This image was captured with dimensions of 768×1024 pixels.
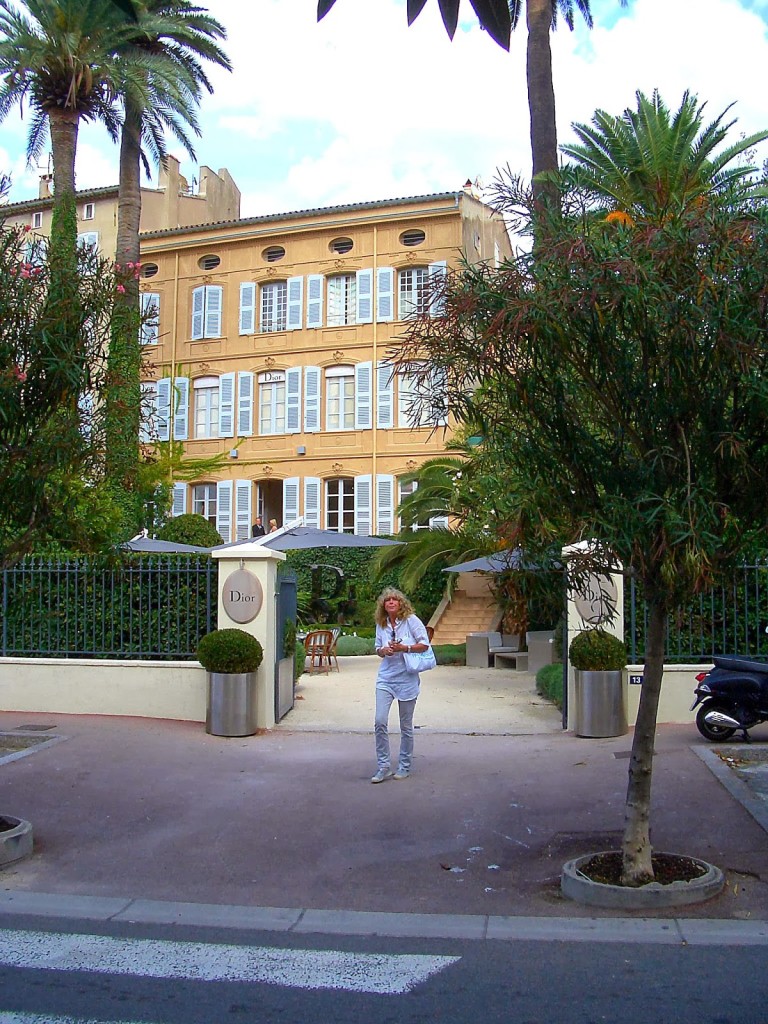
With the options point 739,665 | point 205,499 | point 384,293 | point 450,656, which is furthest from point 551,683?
point 205,499

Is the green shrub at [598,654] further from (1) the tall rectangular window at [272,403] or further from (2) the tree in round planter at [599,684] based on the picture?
(1) the tall rectangular window at [272,403]

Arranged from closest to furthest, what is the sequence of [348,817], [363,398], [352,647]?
[348,817], [352,647], [363,398]

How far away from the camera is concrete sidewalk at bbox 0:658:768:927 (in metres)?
6.43

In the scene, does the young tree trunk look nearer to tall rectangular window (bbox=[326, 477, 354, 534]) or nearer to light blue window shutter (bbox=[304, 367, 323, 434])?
tall rectangular window (bbox=[326, 477, 354, 534])

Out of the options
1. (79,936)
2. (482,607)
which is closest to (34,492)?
(79,936)

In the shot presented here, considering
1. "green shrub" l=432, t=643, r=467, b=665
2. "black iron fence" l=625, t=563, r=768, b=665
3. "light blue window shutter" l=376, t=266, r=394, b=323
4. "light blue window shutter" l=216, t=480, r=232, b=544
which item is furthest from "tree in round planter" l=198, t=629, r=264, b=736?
"light blue window shutter" l=376, t=266, r=394, b=323

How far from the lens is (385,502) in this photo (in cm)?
3022

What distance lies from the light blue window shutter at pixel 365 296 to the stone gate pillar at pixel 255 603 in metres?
20.2

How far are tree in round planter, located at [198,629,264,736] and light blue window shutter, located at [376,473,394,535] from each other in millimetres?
18712

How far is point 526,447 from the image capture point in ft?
19.9

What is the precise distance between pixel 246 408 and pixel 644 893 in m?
27.4

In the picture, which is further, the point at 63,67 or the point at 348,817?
the point at 63,67

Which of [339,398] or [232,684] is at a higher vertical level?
[339,398]

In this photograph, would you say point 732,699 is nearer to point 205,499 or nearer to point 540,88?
Result: point 540,88
